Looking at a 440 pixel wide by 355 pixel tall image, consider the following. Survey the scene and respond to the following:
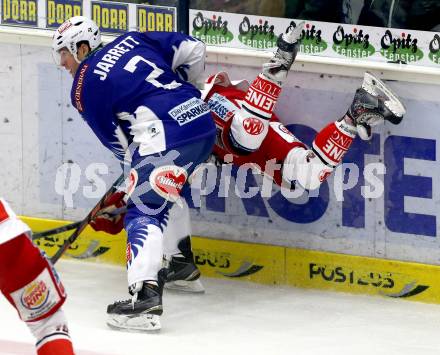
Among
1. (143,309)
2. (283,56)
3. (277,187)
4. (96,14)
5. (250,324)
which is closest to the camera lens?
(143,309)

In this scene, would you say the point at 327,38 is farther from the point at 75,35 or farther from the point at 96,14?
the point at 96,14

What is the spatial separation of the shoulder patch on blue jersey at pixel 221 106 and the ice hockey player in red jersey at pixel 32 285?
2.31m

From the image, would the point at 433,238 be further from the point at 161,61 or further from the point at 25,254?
the point at 25,254

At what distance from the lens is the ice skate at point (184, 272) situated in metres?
6.44

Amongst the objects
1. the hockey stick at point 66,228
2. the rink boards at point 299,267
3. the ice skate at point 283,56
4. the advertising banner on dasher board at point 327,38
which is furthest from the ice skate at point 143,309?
the advertising banner on dasher board at point 327,38

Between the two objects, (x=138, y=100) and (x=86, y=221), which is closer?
(x=138, y=100)

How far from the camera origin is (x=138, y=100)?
6.01 metres

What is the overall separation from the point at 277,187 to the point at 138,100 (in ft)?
2.81

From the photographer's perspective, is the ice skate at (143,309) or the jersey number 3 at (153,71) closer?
the ice skate at (143,309)

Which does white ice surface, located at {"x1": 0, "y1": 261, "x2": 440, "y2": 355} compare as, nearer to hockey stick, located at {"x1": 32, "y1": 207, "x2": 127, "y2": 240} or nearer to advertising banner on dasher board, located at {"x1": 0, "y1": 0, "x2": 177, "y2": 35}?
hockey stick, located at {"x1": 32, "y1": 207, "x2": 127, "y2": 240}

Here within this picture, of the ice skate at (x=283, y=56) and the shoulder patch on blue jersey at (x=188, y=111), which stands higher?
the ice skate at (x=283, y=56)

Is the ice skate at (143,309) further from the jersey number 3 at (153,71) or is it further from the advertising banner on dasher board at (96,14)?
the advertising banner on dasher board at (96,14)

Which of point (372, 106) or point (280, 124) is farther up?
point (372, 106)

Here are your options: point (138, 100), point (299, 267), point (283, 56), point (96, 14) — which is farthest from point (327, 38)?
point (96, 14)
